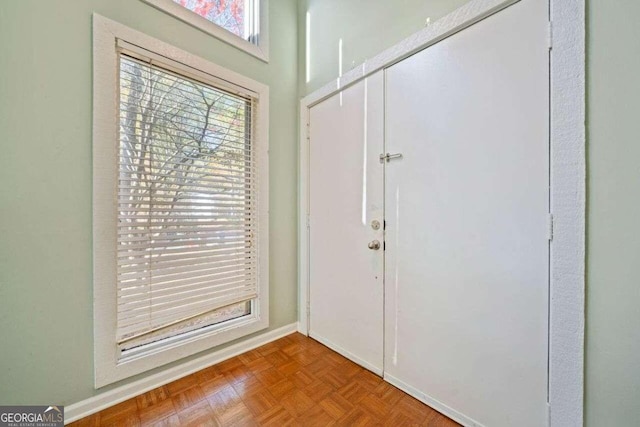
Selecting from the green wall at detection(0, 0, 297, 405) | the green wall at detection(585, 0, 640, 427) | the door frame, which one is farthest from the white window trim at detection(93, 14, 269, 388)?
the green wall at detection(585, 0, 640, 427)

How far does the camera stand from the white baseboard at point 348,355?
1768mm

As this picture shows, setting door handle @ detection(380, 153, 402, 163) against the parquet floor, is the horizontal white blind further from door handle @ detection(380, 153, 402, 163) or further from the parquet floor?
door handle @ detection(380, 153, 402, 163)

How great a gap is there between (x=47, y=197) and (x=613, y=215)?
8.61 feet

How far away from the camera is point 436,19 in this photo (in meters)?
1.42

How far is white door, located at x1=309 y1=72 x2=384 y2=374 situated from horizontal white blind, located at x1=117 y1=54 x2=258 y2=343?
0.60 m

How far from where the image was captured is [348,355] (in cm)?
196

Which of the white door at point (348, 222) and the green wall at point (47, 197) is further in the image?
the white door at point (348, 222)

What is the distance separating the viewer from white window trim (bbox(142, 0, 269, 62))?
1678mm

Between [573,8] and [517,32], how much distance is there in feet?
0.60

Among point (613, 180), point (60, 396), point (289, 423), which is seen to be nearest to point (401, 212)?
point (613, 180)

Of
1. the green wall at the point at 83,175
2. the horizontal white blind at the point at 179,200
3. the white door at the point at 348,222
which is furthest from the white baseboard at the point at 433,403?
the horizontal white blind at the point at 179,200

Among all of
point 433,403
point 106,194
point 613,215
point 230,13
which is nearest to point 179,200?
point 106,194

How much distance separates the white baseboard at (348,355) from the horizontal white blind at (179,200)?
2.38ft

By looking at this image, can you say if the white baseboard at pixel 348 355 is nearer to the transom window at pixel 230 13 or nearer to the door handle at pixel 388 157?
the door handle at pixel 388 157
